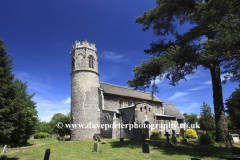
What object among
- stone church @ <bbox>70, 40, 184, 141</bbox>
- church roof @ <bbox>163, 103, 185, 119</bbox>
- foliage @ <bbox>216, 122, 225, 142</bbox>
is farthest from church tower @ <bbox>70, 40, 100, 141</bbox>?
church roof @ <bbox>163, 103, 185, 119</bbox>

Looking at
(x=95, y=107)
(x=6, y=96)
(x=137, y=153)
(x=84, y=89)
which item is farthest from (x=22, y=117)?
(x=95, y=107)

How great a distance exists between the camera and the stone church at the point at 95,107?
22.3 m

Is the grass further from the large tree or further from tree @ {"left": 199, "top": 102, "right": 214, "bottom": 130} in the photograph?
tree @ {"left": 199, "top": 102, "right": 214, "bottom": 130}

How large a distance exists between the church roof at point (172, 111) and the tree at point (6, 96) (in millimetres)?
29848

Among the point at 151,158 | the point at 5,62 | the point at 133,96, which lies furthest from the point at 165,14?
Answer: the point at 133,96

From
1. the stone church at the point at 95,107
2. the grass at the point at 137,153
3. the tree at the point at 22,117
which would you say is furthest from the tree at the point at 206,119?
the tree at the point at 22,117

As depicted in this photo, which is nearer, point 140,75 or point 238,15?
point 238,15

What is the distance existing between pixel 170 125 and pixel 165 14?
74.2ft

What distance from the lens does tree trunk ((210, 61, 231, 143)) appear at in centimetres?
1377

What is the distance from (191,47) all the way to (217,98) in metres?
5.83

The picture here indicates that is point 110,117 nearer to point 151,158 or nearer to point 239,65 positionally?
point 151,158

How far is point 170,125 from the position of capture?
30.4 m

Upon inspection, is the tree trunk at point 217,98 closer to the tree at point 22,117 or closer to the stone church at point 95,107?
the stone church at point 95,107

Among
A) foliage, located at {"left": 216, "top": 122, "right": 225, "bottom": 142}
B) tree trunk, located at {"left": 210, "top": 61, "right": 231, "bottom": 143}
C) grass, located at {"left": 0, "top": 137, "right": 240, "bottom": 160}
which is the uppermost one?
tree trunk, located at {"left": 210, "top": 61, "right": 231, "bottom": 143}
